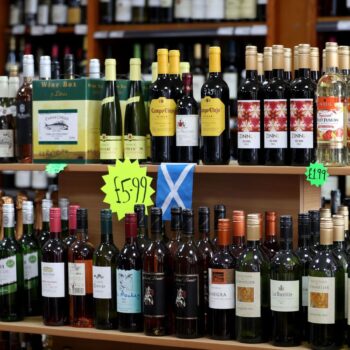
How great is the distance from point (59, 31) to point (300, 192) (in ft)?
8.79

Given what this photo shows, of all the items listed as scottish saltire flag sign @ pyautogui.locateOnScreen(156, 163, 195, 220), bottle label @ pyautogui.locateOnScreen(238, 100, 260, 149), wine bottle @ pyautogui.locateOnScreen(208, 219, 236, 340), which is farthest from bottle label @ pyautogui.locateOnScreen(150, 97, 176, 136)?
wine bottle @ pyautogui.locateOnScreen(208, 219, 236, 340)

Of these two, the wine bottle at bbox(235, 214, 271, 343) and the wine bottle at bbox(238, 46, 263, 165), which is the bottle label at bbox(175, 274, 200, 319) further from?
the wine bottle at bbox(238, 46, 263, 165)

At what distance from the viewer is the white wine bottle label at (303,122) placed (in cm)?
232

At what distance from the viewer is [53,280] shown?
253cm

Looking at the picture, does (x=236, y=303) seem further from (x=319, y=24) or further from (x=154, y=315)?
(x=319, y=24)

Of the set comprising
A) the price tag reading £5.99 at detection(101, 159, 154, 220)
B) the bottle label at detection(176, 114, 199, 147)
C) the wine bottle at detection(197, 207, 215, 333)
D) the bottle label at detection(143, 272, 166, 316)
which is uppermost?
the bottle label at detection(176, 114, 199, 147)

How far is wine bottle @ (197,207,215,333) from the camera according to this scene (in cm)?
237

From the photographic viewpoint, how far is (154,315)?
240 centimetres

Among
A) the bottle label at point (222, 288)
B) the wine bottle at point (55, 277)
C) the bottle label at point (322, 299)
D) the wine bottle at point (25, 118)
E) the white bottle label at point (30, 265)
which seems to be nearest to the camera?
the bottle label at point (322, 299)

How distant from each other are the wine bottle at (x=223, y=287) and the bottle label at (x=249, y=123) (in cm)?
25

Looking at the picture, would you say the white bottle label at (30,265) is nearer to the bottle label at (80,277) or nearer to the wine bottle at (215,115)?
the bottle label at (80,277)

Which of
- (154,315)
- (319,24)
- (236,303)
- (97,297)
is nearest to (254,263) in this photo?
(236,303)

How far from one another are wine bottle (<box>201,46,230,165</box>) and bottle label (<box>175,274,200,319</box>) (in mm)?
356

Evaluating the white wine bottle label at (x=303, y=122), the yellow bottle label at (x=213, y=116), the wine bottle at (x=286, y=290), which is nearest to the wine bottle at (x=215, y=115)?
the yellow bottle label at (x=213, y=116)
